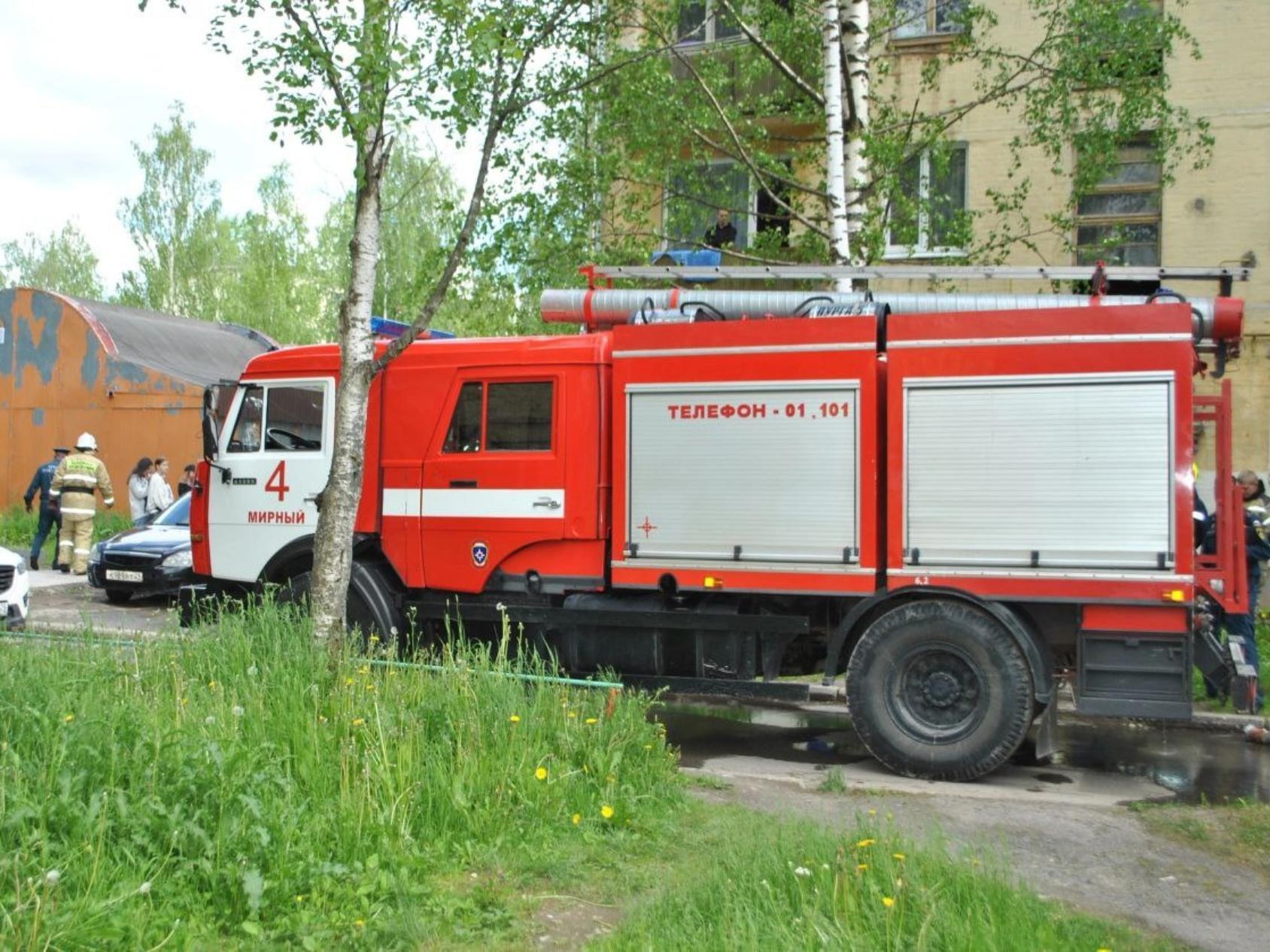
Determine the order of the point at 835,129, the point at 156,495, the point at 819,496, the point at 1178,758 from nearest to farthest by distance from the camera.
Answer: the point at 819,496
the point at 1178,758
the point at 835,129
the point at 156,495

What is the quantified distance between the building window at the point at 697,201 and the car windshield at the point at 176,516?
23.4ft

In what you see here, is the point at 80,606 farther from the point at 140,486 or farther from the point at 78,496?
the point at 140,486

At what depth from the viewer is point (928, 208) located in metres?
13.9

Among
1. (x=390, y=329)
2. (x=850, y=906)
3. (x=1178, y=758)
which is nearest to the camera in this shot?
(x=850, y=906)

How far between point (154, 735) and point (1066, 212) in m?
13.3

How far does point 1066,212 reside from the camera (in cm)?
1509

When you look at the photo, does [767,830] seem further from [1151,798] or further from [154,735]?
[1151,798]

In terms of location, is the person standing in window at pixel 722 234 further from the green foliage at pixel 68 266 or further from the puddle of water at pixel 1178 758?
the green foliage at pixel 68 266

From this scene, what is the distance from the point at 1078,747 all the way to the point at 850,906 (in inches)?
208

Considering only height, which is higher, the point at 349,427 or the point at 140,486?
the point at 349,427

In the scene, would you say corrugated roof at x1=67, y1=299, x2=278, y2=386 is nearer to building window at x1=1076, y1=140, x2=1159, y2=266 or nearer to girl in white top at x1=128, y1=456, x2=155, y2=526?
girl in white top at x1=128, y1=456, x2=155, y2=526

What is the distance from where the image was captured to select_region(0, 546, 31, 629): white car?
10889 mm

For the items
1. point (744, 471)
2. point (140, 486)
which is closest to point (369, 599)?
point (744, 471)

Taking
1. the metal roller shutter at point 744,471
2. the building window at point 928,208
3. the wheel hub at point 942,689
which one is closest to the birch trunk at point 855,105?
the building window at point 928,208
